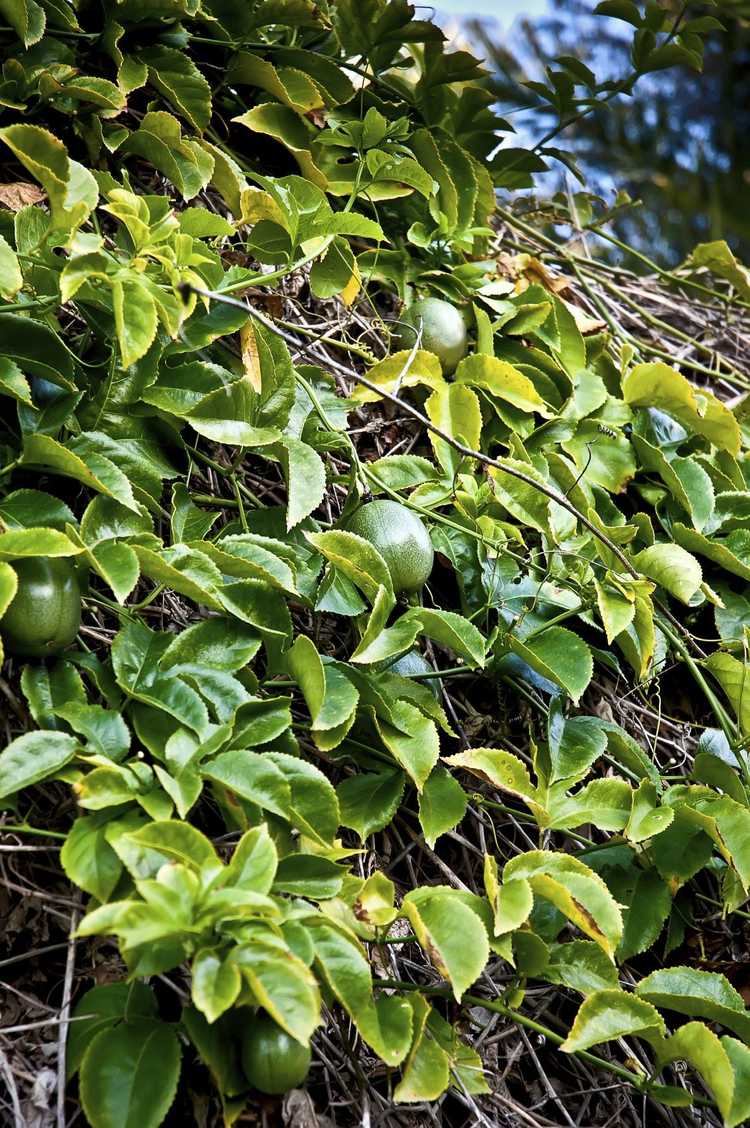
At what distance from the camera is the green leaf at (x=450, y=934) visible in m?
0.89

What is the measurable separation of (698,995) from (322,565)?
570 millimetres

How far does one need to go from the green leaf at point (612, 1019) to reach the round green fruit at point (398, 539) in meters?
0.45

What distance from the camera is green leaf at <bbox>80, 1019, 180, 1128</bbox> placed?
778 millimetres

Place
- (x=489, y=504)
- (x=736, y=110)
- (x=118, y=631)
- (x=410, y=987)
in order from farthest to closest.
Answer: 1. (x=736, y=110)
2. (x=489, y=504)
3. (x=118, y=631)
4. (x=410, y=987)

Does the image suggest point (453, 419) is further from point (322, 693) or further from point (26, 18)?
point (26, 18)

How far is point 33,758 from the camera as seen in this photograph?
2.89ft

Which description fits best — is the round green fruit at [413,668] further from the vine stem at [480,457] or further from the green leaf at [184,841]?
the green leaf at [184,841]

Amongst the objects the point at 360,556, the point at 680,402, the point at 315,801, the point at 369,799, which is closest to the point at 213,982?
the point at 315,801

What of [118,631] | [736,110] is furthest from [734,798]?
[736,110]

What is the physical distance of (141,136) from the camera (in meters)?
1.32

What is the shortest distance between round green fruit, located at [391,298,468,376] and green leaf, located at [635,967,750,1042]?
82 centimetres

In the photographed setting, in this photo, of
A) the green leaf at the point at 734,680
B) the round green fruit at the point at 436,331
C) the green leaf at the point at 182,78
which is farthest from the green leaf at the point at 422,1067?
the green leaf at the point at 182,78

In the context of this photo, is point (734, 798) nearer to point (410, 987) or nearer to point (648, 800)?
point (648, 800)

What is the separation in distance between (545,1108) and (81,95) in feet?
4.14
